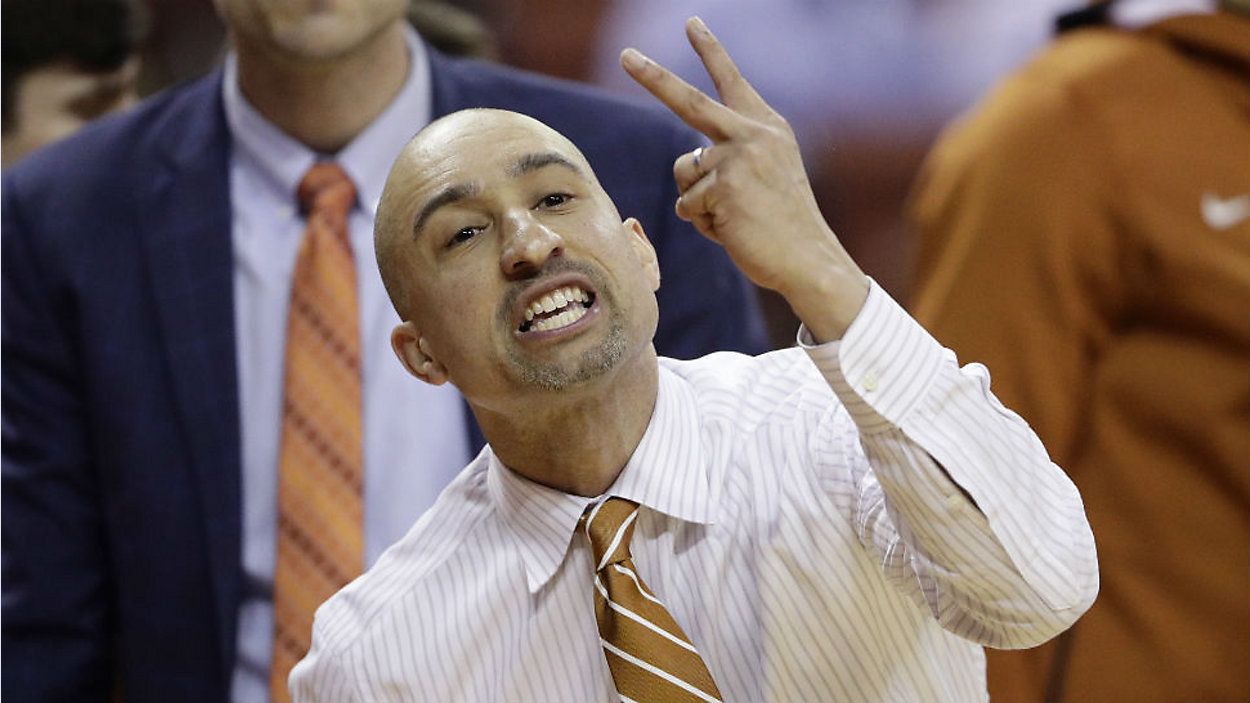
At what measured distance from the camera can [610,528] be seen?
1.32 m

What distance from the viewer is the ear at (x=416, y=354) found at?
1384mm

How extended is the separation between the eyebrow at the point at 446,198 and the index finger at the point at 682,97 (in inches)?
8.0

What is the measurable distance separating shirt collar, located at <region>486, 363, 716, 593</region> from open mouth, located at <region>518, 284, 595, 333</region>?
14cm

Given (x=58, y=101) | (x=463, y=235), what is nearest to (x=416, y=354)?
(x=463, y=235)

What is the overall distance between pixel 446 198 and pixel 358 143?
1.44 ft

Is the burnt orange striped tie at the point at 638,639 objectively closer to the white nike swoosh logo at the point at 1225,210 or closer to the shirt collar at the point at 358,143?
the shirt collar at the point at 358,143

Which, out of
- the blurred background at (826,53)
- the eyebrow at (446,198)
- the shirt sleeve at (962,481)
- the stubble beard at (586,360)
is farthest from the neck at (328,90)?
the shirt sleeve at (962,481)

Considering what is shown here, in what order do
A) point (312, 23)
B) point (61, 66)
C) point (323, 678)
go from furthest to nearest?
1. point (61, 66)
2. point (312, 23)
3. point (323, 678)

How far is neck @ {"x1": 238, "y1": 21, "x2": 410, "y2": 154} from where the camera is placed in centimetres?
172

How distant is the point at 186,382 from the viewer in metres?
1.69

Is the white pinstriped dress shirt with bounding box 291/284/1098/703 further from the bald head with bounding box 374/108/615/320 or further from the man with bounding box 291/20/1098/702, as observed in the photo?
the bald head with bounding box 374/108/615/320

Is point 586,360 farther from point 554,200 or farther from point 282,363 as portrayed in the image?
point 282,363

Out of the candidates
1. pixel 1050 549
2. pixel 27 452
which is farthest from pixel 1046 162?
pixel 27 452

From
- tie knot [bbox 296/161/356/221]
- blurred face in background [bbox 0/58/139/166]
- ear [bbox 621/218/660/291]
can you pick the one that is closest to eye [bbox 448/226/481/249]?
ear [bbox 621/218/660/291]
